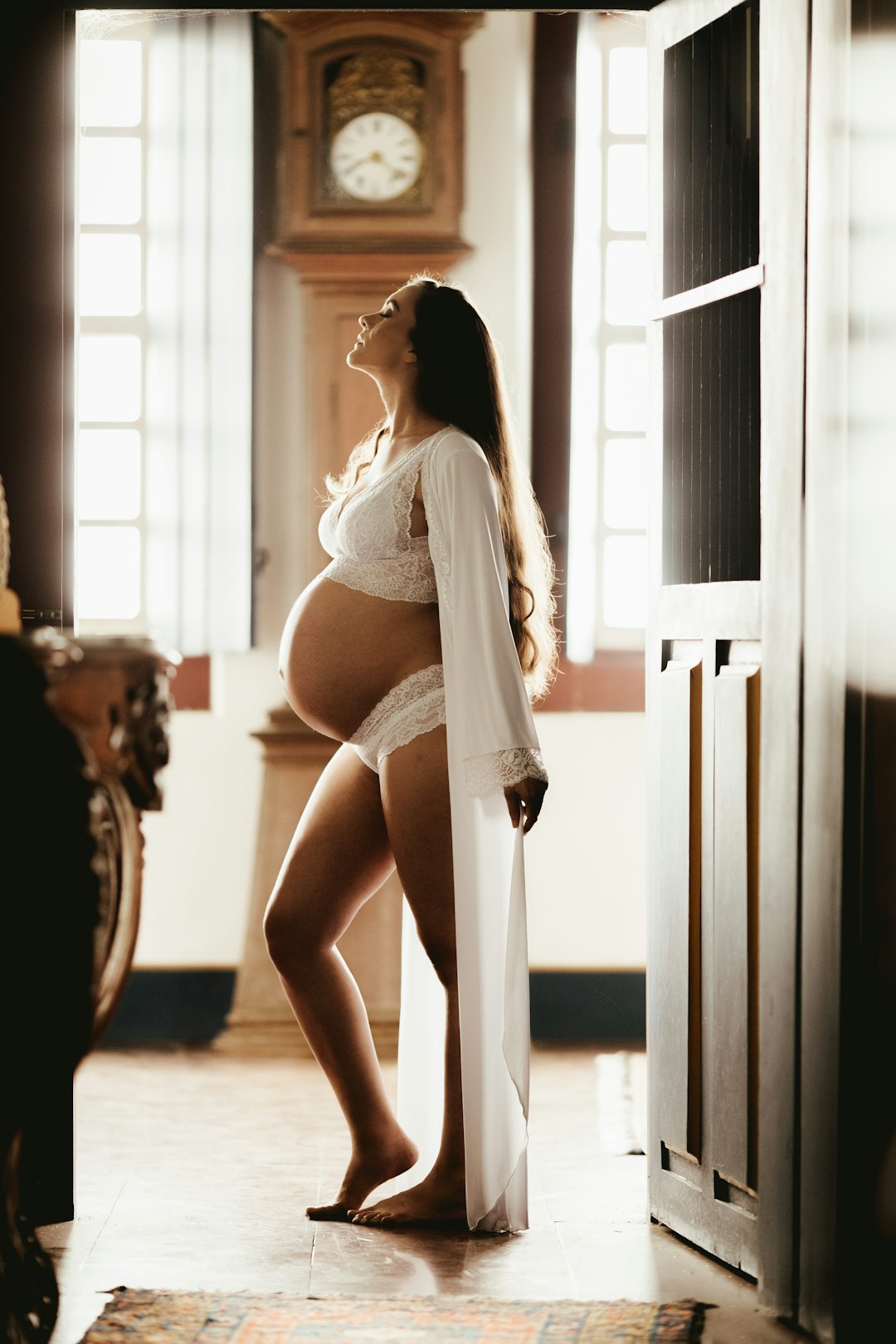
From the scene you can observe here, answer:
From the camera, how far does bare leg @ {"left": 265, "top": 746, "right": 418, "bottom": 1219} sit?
2.66 metres

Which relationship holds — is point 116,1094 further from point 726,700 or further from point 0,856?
point 0,856

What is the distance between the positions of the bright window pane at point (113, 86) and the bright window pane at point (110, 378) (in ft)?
2.01

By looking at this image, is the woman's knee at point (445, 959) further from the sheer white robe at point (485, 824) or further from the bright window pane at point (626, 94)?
Result: the bright window pane at point (626, 94)

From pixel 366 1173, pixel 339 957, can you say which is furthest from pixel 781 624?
pixel 366 1173

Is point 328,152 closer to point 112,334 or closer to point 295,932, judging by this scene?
point 112,334

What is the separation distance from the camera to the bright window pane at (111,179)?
433cm

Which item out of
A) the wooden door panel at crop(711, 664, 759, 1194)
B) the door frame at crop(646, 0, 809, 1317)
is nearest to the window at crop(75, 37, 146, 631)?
the wooden door panel at crop(711, 664, 759, 1194)

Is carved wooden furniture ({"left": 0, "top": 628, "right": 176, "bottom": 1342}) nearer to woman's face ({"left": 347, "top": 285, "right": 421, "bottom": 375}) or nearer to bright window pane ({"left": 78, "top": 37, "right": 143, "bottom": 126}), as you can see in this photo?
woman's face ({"left": 347, "top": 285, "right": 421, "bottom": 375})

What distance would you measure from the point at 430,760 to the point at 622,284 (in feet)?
7.82

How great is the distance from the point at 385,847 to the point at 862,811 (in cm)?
95

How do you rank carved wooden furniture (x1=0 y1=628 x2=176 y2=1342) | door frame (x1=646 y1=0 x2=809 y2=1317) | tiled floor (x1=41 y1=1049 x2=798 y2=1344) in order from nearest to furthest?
carved wooden furniture (x1=0 y1=628 x2=176 y2=1342)
door frame (x1=646 y1=0 x2=809 y2=1317)
tiled floor (x1=41 y1=1049 x2=798 y2=1344)

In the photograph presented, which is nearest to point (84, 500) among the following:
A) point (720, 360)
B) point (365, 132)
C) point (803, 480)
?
point (365, 132)

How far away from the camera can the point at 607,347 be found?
455 cm

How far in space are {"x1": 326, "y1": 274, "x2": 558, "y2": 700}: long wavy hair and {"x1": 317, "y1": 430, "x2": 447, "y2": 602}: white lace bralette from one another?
106 millimetres
